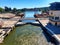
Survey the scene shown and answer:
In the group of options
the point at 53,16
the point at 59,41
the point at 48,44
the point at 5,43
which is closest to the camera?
the point at 59,41

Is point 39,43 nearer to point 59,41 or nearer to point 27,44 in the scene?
point 27,44

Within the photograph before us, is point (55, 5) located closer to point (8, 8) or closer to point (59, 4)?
point (59, 4)

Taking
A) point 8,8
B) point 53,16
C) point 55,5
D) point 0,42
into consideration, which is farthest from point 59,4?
point 8,8

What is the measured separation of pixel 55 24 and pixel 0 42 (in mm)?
17798

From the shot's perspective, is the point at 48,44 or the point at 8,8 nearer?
the point at 48,44

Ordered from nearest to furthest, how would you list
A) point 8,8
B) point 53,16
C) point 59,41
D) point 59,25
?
1. point 59,41
2. point 59,25
3. point 53,16
4. point 8,8

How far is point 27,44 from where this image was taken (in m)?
23.1

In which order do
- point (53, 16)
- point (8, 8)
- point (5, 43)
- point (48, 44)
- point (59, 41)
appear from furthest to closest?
point (8, 8)
point (53, 16)
point (5, 43)
point (48, 44)
point (59, 41)

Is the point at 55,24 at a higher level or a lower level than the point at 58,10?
lower

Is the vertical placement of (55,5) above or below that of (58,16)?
above

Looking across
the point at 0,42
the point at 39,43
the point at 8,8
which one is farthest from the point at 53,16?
the point at 8,8

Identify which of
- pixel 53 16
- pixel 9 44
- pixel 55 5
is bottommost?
pixel 9 44

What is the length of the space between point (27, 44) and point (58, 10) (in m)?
18.2

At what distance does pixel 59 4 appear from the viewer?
38188mm
